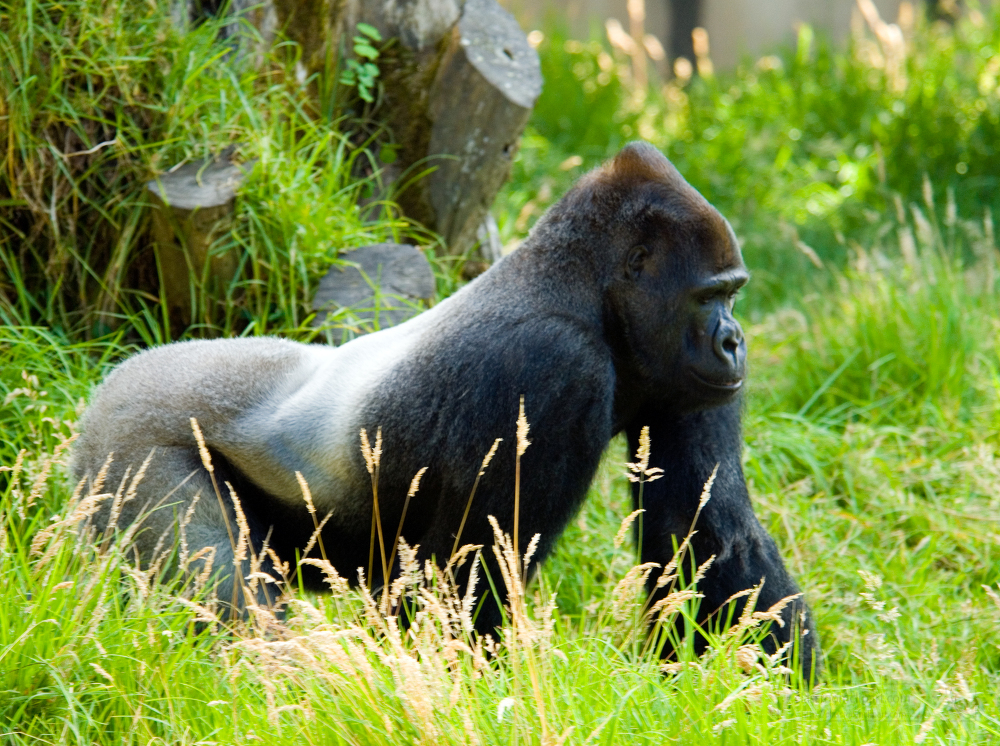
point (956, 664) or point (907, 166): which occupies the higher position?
point (907, 166)

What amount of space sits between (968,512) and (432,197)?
2335 millimetres

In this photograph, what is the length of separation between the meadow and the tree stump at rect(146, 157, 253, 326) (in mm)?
51

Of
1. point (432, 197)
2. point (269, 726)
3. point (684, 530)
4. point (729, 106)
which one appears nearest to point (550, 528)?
point (684, 530)

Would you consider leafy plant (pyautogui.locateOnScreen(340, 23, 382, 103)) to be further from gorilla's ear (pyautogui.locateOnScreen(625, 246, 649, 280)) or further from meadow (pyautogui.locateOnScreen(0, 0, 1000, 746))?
gorilla's ear (pyautogui.locateOnScreen(625, 246, 649, 280))

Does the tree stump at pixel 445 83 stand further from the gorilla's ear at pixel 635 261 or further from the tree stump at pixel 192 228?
the gorilla's ear at pixel 635 261

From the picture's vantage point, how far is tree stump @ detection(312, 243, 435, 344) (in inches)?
148

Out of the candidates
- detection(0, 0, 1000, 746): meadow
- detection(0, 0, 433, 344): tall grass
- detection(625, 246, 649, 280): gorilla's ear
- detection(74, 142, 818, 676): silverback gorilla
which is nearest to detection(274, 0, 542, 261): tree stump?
detection(0, 0, 1000, 746): meadow

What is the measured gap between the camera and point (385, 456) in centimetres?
275

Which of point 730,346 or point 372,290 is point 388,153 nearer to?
point 372,290

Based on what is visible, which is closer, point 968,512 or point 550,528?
point 550,528

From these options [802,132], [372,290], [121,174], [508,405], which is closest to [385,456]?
[508,405]

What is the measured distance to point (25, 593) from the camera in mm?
2314

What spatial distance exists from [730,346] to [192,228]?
1891 millimetres

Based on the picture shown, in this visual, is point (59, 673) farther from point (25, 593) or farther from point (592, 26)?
point (592, 26)
